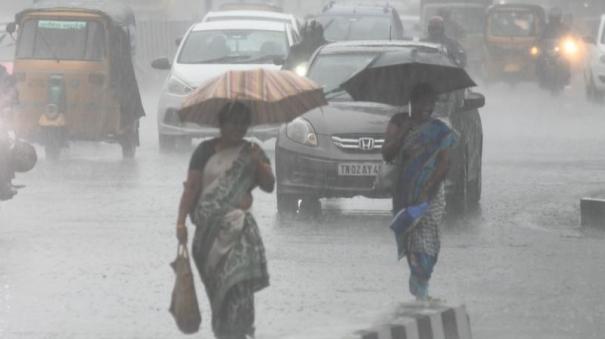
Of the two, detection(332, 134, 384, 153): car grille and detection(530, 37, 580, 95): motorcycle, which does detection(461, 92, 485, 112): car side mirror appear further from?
detection(530, 37, 580, 95): motorcycle

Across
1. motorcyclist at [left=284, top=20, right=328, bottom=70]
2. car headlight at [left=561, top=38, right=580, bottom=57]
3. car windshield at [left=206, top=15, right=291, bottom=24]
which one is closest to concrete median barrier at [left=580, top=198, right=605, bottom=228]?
motorcyclist at [left=284, top=20, right=328, bottom=70]

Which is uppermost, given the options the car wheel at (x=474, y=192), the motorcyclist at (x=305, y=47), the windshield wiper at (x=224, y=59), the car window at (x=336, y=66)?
the car window at (x=336, y=66)

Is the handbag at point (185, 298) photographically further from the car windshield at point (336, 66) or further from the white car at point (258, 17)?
the white car at point (258, 17)

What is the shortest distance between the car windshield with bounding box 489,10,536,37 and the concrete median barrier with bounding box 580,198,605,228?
29930 mm

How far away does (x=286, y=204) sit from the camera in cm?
1627

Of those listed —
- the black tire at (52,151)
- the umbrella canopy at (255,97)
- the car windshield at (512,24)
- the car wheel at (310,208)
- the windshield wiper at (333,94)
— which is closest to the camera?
the umbrella canopy at (255,97)

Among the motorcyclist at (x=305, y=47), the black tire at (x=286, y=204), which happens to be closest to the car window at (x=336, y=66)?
the black tire at (x=286, y=204)

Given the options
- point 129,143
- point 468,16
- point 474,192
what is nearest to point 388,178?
point 474,192

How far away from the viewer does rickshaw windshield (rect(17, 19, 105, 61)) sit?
76.7 feet

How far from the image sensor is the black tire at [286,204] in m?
16.2

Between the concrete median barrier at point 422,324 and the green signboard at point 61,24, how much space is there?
1500 cm

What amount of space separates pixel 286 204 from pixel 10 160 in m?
2.43

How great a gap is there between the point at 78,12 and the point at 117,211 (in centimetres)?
736

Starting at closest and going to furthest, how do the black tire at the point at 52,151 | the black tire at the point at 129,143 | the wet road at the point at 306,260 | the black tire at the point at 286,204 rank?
the wet road at the point at 306,260 < the black tire at the point at 286,204 < the black tire at the point at 52,151 < the black tire at the point at 129,143
